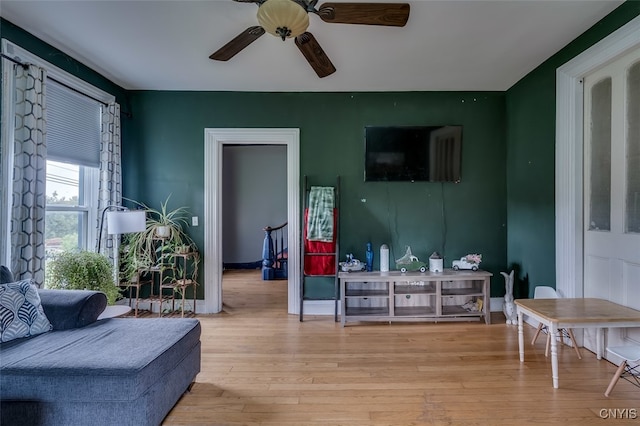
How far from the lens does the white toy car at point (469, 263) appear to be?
3.48 m

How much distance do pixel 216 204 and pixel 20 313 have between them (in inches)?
81.5

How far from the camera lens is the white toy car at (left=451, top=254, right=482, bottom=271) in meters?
3.48

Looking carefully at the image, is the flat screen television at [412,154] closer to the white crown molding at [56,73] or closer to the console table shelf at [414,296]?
the console table shelf at [414,296]

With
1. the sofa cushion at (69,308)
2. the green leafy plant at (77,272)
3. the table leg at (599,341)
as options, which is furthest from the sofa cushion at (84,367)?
the table leg at (599,341)

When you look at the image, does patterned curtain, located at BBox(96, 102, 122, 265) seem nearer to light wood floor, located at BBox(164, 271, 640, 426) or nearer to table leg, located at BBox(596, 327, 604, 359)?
light wood floor, located at BBox(164, 271, 640, 426)

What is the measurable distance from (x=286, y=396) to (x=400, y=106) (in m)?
3.28

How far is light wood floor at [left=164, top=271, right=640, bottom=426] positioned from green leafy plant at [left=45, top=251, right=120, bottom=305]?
1.10 meters

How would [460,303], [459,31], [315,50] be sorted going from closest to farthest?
1. [315,50]
2. [459,31]
3. [460,303]

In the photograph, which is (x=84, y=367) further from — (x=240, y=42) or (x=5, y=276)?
(x=240, y=42)

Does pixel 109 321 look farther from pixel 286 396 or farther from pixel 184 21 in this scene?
pixel 184 21

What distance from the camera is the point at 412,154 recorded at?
143 inches

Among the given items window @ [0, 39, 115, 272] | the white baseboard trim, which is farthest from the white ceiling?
the white baseboard trim

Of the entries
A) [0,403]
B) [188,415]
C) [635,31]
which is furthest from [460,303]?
[0,403]

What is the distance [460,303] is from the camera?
3.64 metres
